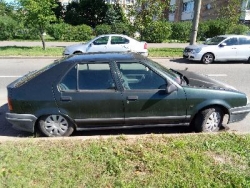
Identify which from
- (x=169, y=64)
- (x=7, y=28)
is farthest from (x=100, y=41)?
(x=7, y=28)

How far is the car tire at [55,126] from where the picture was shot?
383 centimetres

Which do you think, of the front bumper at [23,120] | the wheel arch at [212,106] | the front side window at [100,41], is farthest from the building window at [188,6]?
the front bumper at [23,120]

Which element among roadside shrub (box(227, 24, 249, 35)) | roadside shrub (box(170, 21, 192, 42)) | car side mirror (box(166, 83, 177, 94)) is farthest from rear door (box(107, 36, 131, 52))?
roadside shrub (box(227, 24, 249, 35))

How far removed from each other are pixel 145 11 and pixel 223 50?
17.9 ft

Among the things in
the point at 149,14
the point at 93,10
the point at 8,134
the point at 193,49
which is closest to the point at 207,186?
the point at 8,134

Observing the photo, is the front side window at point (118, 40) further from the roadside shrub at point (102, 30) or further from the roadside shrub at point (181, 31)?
the roadside shrub at point (181, 31)

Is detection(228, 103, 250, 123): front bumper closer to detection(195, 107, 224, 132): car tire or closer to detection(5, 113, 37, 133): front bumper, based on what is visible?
detection(195, 107, 224, 132): car tire

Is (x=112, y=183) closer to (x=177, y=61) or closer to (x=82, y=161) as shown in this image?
(x=82, y=161)

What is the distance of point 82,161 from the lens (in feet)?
9.96

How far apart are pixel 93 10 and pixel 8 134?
2840cm

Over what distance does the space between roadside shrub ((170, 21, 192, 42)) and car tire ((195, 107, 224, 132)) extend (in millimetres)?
21740

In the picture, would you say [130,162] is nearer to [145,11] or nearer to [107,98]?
[107,98]

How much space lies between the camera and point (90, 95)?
12.1ft

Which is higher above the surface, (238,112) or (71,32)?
(71,32)
